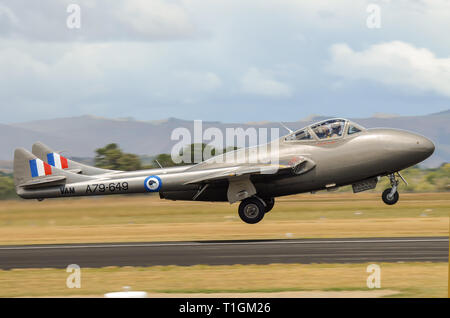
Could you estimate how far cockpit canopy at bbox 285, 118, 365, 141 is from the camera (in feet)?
71.7

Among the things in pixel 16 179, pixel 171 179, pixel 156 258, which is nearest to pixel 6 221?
pixel 16 179

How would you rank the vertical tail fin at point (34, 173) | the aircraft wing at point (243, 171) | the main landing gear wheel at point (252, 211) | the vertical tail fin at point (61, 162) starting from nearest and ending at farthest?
the aircraft wing at point (243, 171)
the main landing gear wheel at point (252, 211)
the vertical tail fin at point (34, 173)
the vertical tail fin at point (61, 162)

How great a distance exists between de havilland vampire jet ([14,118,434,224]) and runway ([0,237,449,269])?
2.18 m

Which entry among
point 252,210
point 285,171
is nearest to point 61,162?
point 252,210

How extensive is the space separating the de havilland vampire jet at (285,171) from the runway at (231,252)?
2178 millimetres

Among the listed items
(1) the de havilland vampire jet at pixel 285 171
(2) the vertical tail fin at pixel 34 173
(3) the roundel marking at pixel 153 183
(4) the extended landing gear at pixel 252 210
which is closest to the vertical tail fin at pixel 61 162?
(2) the vertical tail fin at pixel 34 173

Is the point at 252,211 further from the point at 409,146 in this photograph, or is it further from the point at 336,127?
the point at 409,146

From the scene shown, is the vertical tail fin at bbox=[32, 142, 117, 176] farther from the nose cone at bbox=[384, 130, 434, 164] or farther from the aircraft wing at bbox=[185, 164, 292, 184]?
the nose cone at bbox=[384, 130, 434, 164]

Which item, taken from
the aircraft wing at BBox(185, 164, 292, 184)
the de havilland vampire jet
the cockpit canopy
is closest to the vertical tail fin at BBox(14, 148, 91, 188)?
the de havilland vampire jet

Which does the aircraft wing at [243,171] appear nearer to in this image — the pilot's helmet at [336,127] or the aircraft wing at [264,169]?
the aircraft wing at [264,169]

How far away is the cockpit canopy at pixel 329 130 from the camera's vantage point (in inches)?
860

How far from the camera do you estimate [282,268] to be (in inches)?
591

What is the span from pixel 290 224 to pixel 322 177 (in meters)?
5.82
